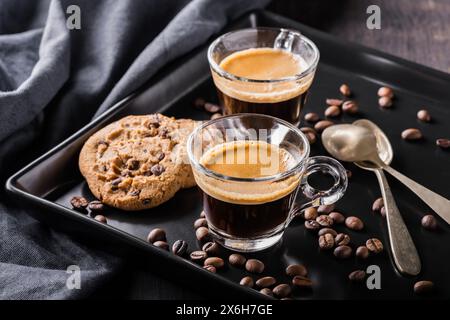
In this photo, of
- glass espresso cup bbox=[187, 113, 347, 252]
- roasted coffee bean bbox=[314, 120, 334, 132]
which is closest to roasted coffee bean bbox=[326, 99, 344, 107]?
roasted coffee bean bbox=[314, 120, 334, 132]

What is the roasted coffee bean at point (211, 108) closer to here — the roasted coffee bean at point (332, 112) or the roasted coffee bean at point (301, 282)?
the roasted coffee bean at point (332, 112)

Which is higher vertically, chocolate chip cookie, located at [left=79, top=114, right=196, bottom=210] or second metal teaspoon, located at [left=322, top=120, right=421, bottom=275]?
chocolate chip cookie, located at [left=79, top=114, right=196, bottom=210]

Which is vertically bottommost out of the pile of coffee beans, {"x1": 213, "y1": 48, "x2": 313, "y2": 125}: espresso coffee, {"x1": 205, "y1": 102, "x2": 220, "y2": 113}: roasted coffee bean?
{"x1": 205, "y1": 102, "x2": 220, "y2": 113}: roasted coffee bean

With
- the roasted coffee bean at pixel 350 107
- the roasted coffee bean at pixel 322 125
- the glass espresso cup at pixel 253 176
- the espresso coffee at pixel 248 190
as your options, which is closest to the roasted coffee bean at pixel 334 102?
the roasted coffee bean at pixel 350 107

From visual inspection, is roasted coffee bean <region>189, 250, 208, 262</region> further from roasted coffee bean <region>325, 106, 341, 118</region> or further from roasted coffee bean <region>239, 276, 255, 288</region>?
roasted coffee bean <region>325, 106, 341, 118</region>

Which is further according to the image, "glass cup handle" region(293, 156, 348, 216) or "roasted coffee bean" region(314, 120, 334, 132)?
"roasted coffee bean" region(314, 120, 334, 132)

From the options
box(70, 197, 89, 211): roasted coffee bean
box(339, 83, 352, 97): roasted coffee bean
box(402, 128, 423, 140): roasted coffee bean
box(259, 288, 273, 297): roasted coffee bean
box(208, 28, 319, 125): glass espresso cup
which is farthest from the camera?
box(339, 83, 352, 97): roasted coffee bean
